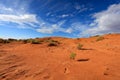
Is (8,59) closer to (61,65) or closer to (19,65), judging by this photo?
(19,65)

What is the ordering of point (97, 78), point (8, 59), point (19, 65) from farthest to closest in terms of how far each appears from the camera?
point (8, 59) < point (19, 65) < point (97, 78)

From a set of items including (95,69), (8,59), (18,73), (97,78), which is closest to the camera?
(97,78)

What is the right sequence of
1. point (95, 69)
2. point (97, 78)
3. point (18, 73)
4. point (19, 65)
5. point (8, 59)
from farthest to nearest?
1. point (8, 59)
2. point (19, 65)
3. point (95, 69)
4. point (18, 73)
5. point (97, 78)

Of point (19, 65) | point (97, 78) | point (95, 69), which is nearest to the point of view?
point (97, 78)

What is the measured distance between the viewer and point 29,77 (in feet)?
18.6

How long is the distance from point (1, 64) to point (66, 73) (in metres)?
3.06

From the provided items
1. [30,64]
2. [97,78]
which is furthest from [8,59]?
[97,78]

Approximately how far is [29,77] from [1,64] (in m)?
1.92

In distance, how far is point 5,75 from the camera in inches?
229

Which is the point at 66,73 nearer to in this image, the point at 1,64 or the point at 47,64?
the point at 47,64

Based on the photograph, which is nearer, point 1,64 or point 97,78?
point 97,78

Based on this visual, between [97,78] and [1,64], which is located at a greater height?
[1,64]

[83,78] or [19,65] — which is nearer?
[83,78]

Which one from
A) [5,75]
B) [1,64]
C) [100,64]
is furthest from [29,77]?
[100,64]
